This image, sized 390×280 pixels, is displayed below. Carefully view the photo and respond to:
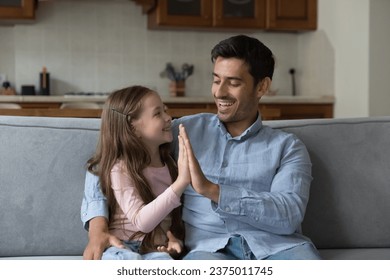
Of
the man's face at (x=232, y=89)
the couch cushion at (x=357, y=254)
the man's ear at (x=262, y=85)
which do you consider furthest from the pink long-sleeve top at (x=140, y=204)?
the couch cushion at (x=357, y=254)

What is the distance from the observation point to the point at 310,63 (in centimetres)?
598

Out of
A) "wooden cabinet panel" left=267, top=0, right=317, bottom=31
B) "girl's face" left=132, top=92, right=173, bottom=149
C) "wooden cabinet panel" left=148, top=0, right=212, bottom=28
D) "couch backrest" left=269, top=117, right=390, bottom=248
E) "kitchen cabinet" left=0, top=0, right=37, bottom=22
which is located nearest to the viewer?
"girl's face" left=132, top=92, right=173, bottom=149

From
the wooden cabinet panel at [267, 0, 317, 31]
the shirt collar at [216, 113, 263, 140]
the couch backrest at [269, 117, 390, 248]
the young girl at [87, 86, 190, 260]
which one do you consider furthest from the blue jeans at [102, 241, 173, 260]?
the wooden cabinet panel at [267, 0, 317, 31]

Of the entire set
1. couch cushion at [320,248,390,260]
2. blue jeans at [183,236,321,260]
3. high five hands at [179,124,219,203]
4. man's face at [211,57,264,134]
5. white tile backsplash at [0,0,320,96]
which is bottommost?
couch cushion at [320,248,390,260]

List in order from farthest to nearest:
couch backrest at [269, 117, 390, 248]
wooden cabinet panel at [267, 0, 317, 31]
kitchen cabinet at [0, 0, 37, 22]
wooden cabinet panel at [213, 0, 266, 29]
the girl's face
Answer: wooden cabinet panel at [267, 0, 317, 31] < wooden cabinet panel at [213, 0, 266, 29] < kitchen cabinet at [0, 0, 37, 22] < couch backrest at [269, 117, 390, 248] < the girl's face

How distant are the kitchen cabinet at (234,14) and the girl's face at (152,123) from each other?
147 inches

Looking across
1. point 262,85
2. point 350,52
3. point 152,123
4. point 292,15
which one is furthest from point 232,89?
point 292,15

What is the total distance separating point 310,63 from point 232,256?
175 inches

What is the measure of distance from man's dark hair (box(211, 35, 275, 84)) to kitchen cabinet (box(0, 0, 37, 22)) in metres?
3.70

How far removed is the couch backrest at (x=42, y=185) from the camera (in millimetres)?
1851

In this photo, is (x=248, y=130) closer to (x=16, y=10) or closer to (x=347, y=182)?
(x=347, y=182)

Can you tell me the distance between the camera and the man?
167 centimetres

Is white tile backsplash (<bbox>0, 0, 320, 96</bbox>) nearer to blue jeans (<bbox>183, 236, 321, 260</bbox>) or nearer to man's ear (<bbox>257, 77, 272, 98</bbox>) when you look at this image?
man's ear (<bbox>257, 77, 272, 98</bbox>)

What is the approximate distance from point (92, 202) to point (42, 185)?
0.70 ft
